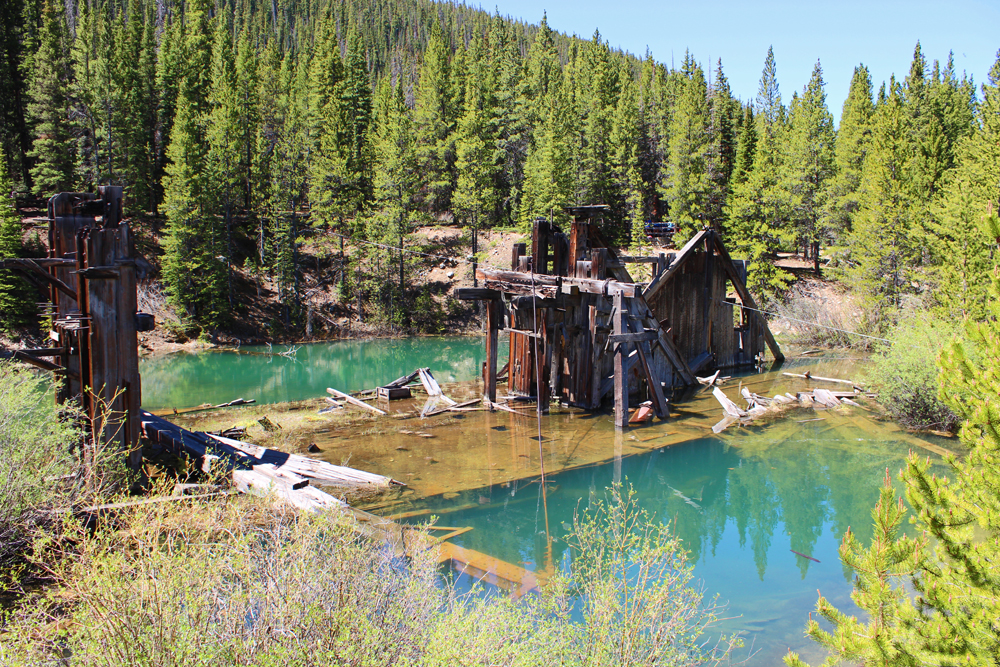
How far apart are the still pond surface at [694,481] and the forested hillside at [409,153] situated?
15.1 meters

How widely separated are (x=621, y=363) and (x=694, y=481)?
3435 millimetres

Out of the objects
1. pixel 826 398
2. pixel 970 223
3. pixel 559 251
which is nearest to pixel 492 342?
pixel 559 251

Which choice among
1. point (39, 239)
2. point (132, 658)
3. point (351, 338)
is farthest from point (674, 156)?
point (132, 658)

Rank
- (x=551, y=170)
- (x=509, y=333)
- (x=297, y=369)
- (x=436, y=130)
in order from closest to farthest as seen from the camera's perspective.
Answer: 1. (x=509, y=333)
2. (x=297, y=369)
3. (x=551, y=170)
4. (x=436, y=130)

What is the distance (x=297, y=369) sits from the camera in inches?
1108

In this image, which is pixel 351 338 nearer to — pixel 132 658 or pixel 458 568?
pixel 458 568

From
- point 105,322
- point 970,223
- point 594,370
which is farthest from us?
point 970,223

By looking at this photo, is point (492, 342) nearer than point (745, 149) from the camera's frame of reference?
Yes

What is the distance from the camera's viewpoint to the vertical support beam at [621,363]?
15109 mm

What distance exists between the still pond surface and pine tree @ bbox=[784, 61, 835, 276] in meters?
25.9

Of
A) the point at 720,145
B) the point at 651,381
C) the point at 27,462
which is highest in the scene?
the point at 720,145

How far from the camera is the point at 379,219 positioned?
4006cm

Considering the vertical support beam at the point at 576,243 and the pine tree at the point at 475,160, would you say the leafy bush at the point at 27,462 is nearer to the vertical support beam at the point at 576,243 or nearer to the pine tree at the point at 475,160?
the vertical support beam at the point at 576,243

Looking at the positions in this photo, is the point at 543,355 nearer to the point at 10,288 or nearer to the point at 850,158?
the point at 10,288
